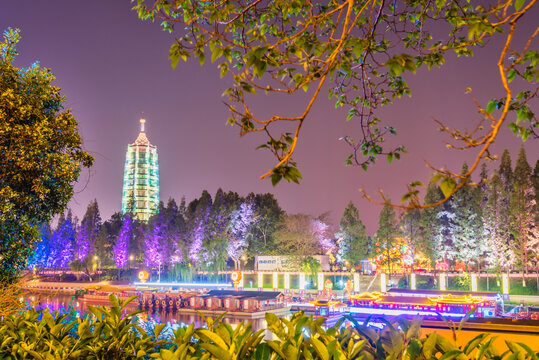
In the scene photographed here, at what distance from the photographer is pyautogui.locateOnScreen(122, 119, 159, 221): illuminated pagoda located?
104562mm

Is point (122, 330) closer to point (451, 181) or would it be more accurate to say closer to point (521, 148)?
point (451, 181)

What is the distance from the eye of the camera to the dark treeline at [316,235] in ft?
107

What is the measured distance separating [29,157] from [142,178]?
334 feet

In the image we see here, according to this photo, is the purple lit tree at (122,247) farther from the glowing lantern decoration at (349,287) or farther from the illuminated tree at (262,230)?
the glowing lantern decoration at (349,287)

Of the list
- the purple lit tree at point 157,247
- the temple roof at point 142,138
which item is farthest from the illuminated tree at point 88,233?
the temple roof at point 142,138

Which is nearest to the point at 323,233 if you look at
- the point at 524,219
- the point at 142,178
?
the point at 524,219

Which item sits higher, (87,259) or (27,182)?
(27,182)

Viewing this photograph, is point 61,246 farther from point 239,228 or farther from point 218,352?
point 218,352

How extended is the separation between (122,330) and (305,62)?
227 cm

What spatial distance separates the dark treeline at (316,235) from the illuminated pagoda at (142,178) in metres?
39.6

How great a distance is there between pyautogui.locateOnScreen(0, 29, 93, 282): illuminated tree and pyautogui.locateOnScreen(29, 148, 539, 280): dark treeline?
21.1 m

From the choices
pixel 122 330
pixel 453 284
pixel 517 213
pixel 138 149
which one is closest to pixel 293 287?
pixel 453 284

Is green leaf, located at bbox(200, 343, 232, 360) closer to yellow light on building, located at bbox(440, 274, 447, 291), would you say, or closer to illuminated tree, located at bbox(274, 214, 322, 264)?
yellow light on building, located at bbox(440, 274, 447, 291)

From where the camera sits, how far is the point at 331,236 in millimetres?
46188
